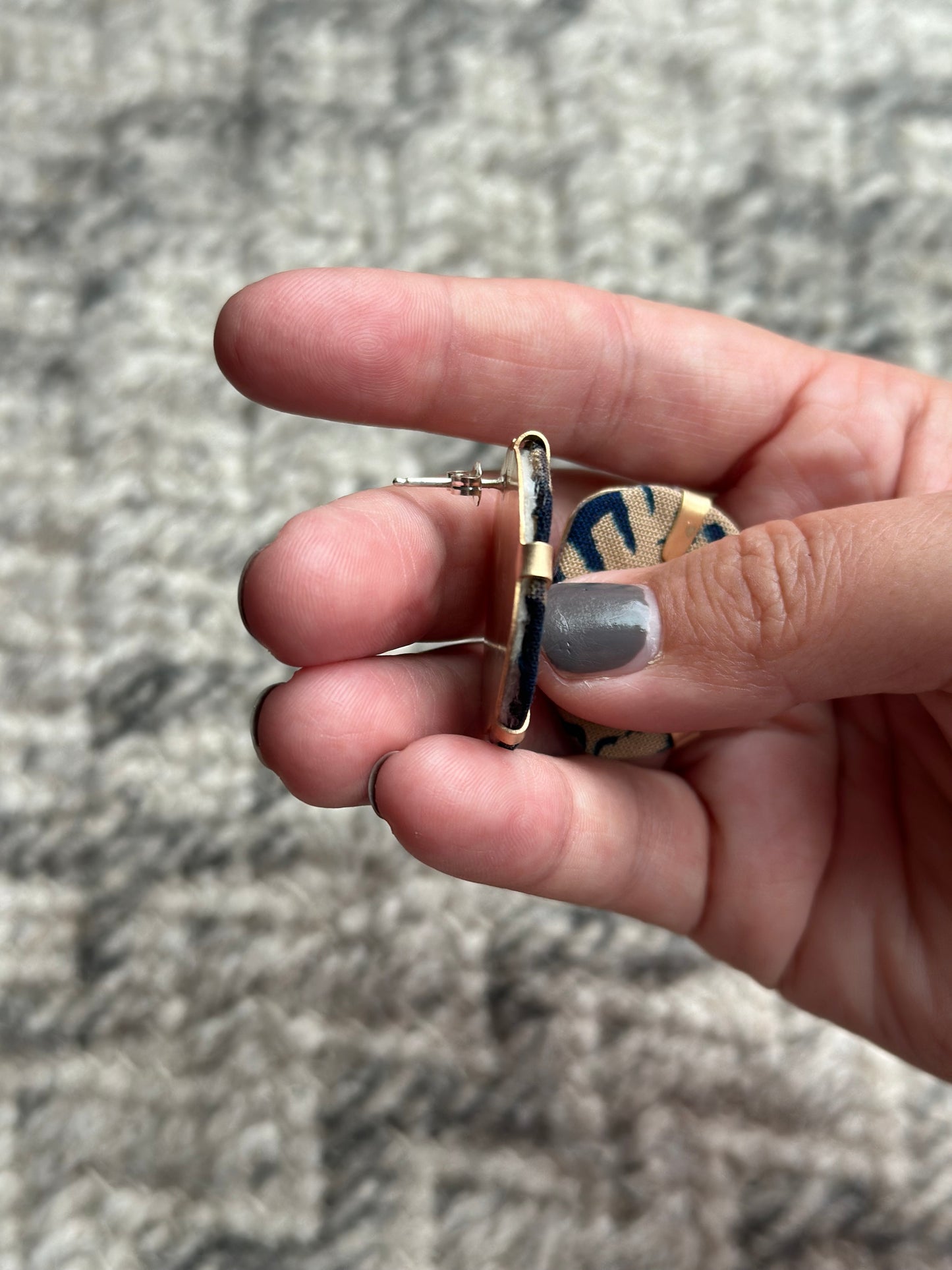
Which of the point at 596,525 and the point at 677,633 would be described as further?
the point at 596,525

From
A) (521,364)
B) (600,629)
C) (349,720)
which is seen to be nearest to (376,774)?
(349,720)

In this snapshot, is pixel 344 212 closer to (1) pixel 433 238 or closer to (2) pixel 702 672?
(1) pixel 433 238

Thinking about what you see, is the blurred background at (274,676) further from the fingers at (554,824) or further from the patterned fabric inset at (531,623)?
the patterned fabric inset at (531,623)

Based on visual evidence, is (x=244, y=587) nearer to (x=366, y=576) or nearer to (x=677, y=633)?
(x=366, y=576)

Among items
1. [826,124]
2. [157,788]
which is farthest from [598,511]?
[826,124]

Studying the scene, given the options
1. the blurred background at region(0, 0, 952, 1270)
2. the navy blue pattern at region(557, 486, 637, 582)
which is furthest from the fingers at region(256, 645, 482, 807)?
the blurred background at region(0, 0, 952, 1270)

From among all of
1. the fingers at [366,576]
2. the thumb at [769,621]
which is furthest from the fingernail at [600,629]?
the fingers at [366,576]
